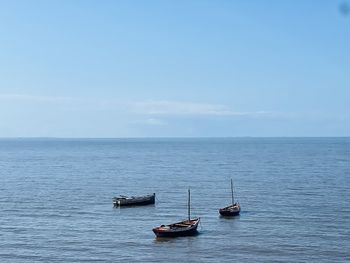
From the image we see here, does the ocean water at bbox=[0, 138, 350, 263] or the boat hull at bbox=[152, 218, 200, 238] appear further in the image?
the boat hull at bbox=[152, 218, 200, 238]

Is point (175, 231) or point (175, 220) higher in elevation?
point (175, 231)

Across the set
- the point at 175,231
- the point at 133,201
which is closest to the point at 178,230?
the point at 175,231

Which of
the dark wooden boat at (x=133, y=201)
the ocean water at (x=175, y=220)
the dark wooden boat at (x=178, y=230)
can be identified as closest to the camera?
the ocean water at (x=175, y=220)

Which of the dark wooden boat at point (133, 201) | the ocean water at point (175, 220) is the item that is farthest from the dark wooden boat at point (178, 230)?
the dark wooden boat at point (133, 201)

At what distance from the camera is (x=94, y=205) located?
9525cm

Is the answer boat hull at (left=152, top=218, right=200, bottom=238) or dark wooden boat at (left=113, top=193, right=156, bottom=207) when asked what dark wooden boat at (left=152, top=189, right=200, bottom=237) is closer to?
boat hull at (left=152, top=218, right=200, bottom=238)

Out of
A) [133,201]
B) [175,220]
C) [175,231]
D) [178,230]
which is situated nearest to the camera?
[175,231]

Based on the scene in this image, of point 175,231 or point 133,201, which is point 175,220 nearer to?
point 175,231

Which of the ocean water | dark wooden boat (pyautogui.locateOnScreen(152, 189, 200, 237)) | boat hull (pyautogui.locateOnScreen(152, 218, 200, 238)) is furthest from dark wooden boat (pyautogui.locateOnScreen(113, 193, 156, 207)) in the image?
boat hull (pyautogui.locateOnScreen(152, 218, 200, 238))

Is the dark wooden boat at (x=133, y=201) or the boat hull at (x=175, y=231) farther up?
the dark wooden boat at (x=133, y=201)

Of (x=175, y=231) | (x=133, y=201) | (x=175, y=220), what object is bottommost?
(x=175, y=220)

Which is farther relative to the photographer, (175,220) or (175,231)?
(175,220)

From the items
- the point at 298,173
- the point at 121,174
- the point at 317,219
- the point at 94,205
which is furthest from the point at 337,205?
the point at 121,174

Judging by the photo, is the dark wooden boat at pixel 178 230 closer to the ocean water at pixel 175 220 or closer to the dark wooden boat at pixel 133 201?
the ocean water at pixel 175 220
